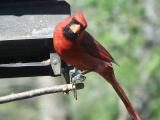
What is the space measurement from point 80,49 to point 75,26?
348 millimetres

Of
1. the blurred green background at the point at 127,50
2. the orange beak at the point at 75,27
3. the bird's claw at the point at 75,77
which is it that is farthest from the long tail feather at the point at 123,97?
the blurred green background at the point at 127,50

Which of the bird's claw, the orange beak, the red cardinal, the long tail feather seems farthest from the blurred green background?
the orange beak

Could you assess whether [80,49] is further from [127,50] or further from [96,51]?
[127,50]

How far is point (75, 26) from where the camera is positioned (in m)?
4.82

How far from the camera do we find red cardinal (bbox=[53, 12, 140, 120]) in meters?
4.72

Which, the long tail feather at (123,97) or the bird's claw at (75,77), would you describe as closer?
the bird's claw at (75,77)

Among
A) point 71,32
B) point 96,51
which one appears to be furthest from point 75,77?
point 96,51

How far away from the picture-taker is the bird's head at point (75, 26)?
4730 mm

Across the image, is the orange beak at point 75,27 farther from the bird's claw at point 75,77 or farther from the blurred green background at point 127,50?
the blurred green background at point 127,50

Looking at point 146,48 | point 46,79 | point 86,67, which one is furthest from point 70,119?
point 86,67

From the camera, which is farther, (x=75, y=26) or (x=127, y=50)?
(x=127, y=50)

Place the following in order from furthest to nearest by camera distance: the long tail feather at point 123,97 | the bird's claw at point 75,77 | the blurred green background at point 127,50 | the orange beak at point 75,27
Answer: the blurred green background at point 127,50 → the long tail feather at point 123,97 → the orange beak at point 75,27 → the bird's claw at point 75,77

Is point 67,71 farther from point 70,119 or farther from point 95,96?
point 95,96

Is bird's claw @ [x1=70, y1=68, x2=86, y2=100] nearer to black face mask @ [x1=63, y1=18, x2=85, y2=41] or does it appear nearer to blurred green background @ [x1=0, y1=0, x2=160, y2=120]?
black face mask @ [x1=63, y1=18, x2=85, y2=41]
